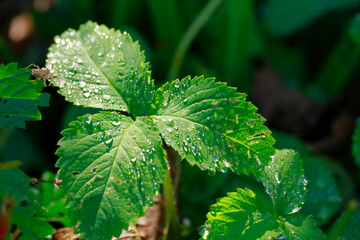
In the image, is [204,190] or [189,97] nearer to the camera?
[189,97]

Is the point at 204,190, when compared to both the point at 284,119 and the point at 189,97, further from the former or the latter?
the point at 284,119

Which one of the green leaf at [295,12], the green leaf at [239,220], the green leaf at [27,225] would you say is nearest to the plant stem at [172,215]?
the green leaf at [239,220]

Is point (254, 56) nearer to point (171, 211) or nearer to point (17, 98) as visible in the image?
point (171, 211)

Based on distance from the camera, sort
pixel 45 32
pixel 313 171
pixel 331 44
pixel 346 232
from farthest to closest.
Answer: pixel 45 32 < pixel 331 44 < pixel 313 171 < pixel 346 232

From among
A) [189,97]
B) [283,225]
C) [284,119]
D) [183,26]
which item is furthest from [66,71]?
[284,119]

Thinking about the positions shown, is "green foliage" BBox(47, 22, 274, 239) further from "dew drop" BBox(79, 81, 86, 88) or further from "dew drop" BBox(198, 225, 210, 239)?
"dew drop" BBox(198, 225, 210, 239)

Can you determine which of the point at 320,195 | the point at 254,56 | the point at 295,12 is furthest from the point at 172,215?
the point at 295,12

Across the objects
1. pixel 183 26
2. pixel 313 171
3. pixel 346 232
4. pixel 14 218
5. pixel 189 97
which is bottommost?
pixel 346 232
